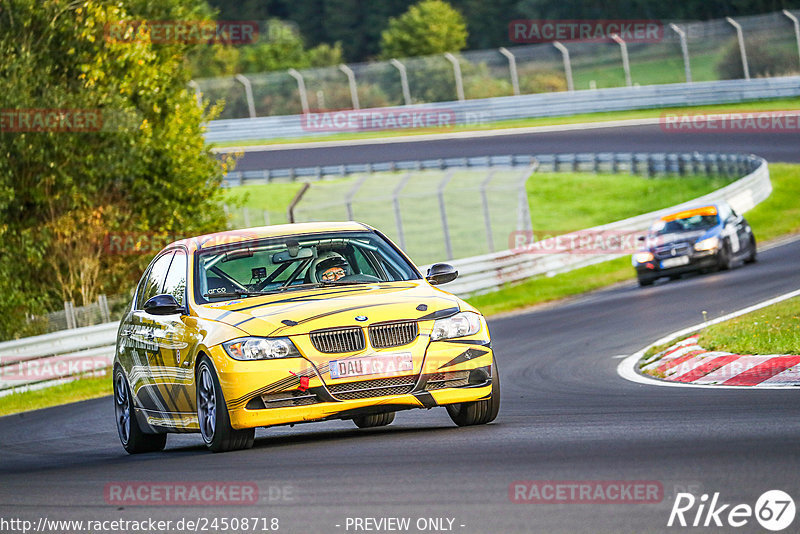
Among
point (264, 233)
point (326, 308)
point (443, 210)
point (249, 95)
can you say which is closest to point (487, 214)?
point (443, 210)

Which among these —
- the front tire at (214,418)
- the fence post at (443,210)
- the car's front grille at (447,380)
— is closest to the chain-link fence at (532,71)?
the fence post at (443,210)

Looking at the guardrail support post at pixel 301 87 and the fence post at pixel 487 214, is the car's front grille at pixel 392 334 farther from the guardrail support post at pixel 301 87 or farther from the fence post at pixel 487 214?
the guardrail support post at pixel 301 87

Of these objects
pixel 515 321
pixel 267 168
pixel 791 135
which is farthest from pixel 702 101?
pixel 515 321

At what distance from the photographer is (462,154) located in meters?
46.3

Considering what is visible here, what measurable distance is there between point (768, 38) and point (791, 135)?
632 cm

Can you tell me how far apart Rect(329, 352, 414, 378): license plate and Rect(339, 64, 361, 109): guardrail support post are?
44.9 m

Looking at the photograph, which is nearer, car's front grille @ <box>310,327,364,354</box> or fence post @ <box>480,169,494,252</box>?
car's front grille @ <box>310,327,364,354</box>

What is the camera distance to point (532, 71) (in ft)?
175

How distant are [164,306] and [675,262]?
609 inches

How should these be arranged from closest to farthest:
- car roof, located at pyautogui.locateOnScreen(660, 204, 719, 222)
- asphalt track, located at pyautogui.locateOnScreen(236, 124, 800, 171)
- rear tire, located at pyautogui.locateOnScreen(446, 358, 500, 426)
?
rear tire, located at pyautogui.locateOnScreen(446, 358, 500, 426) < car roof, located at pyautogui.locateOnScreen(660, 204, 719, 222) < asphalt track, located at pyautogui.locateOnScreen(236, 124, 800, 171)

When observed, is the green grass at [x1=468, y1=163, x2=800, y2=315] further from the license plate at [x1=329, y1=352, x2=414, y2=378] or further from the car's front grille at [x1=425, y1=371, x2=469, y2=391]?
the license plate at [x1=329, y1=352, x2=414, y2=378]

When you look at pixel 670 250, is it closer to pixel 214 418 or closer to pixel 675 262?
pixel 675 262

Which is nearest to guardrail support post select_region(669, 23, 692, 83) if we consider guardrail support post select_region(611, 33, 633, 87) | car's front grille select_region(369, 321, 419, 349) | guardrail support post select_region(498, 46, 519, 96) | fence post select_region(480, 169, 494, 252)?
guardrail support post select_region(611, 33, 633, 87)

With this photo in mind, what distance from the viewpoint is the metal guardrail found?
46.9 meters
